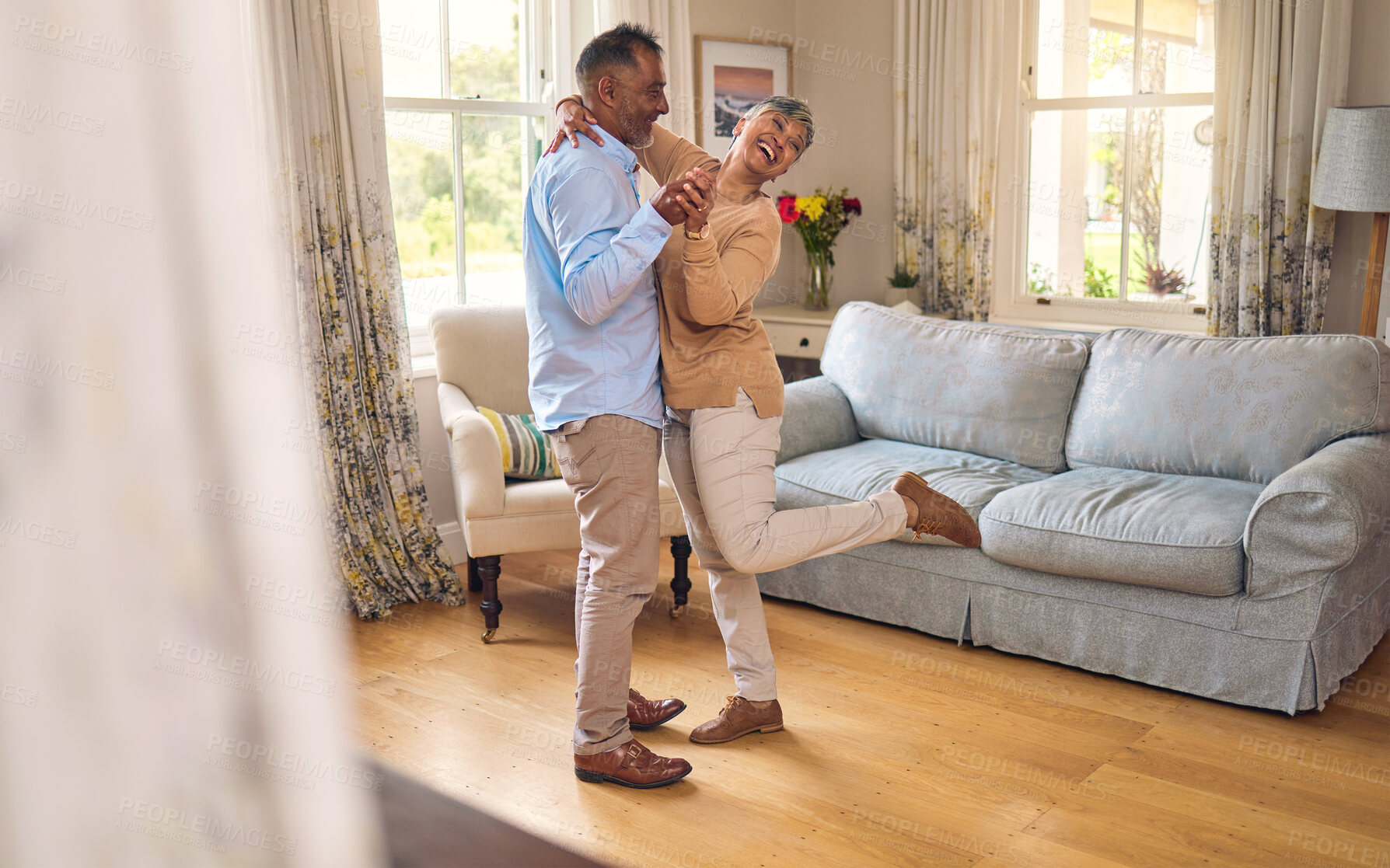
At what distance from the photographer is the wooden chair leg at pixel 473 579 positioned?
11.5 ft

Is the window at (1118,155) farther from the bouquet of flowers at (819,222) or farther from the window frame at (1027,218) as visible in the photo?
the bouquet of flowers at (819,222)

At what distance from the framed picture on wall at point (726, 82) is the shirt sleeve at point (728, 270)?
250cm

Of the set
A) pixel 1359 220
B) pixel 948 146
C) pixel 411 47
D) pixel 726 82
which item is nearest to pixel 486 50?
pixel 411 47

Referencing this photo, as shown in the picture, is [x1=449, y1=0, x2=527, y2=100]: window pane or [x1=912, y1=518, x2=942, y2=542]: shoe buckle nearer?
[x1=912, y1=518, x2=942, y2=542]: shoe buckle

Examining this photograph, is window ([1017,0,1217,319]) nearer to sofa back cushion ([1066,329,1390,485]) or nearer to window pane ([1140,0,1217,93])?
window pane ([1140,0,1217,93])

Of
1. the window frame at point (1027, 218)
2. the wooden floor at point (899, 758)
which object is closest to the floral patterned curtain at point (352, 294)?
the wooden floor at point (899, 758)

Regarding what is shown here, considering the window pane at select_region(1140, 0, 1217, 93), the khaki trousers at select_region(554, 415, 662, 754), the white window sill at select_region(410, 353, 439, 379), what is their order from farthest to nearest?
the window pane at select_region(1140, 0, 1217, 93) < the white window sill at select_region(410, 353, 439, 379) < the khaki trousers at select_region(554, 415, 662, 754)

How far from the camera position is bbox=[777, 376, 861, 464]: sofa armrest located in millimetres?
3484

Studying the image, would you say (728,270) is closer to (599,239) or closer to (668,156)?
(599,239)

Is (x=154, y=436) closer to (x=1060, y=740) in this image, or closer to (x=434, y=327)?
(x=1060, y=740)

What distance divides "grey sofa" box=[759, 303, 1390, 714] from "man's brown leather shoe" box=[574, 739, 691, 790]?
3.59 ft

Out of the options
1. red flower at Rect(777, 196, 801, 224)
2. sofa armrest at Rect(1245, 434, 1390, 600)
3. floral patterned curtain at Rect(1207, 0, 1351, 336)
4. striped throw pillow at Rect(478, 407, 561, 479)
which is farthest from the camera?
red flower at Rect(777, 196, 801, 224)

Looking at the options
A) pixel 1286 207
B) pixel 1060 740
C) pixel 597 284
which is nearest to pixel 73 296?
A: pixel 597 284

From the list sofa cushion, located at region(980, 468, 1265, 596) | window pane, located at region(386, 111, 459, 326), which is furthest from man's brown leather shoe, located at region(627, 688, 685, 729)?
window pane, located at region(386, 111, 459, 326)
